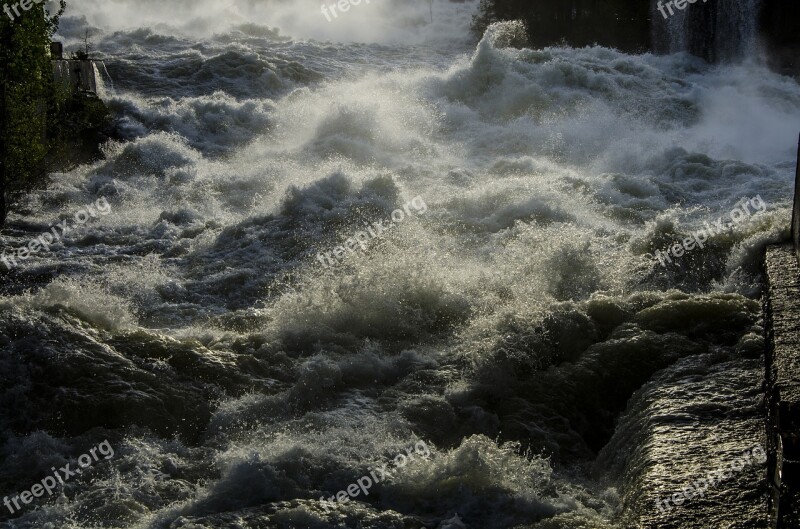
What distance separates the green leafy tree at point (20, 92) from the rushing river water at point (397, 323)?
3.19 ft

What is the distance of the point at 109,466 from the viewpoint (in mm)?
7023

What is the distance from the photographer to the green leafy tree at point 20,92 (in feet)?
44.1

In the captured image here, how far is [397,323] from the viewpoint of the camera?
9758 mm

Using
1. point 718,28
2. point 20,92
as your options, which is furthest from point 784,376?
point 718,28

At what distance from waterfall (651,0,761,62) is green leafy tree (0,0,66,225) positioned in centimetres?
2165

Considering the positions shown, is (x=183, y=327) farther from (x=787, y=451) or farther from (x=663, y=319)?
(x=787, y=451)

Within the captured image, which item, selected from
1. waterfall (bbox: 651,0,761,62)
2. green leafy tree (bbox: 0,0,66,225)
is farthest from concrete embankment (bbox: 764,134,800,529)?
waterfall (bbox: 651,0,761,62)

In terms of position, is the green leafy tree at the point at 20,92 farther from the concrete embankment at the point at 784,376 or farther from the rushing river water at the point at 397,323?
the concrete embankment at the point at 784,376

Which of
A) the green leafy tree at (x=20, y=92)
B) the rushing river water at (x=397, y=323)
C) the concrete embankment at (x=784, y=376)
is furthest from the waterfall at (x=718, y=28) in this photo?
the green leafy tree at (x=20, y=92)

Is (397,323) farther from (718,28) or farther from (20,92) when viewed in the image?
(718,28)

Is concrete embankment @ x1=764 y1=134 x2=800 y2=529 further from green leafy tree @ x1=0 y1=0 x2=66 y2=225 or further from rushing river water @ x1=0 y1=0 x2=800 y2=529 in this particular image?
green leafy tree @ x1=0 y1=0 x2=66 y2=225

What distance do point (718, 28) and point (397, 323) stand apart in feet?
75.3

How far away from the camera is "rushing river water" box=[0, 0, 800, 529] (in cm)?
656

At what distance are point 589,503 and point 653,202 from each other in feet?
31.0
